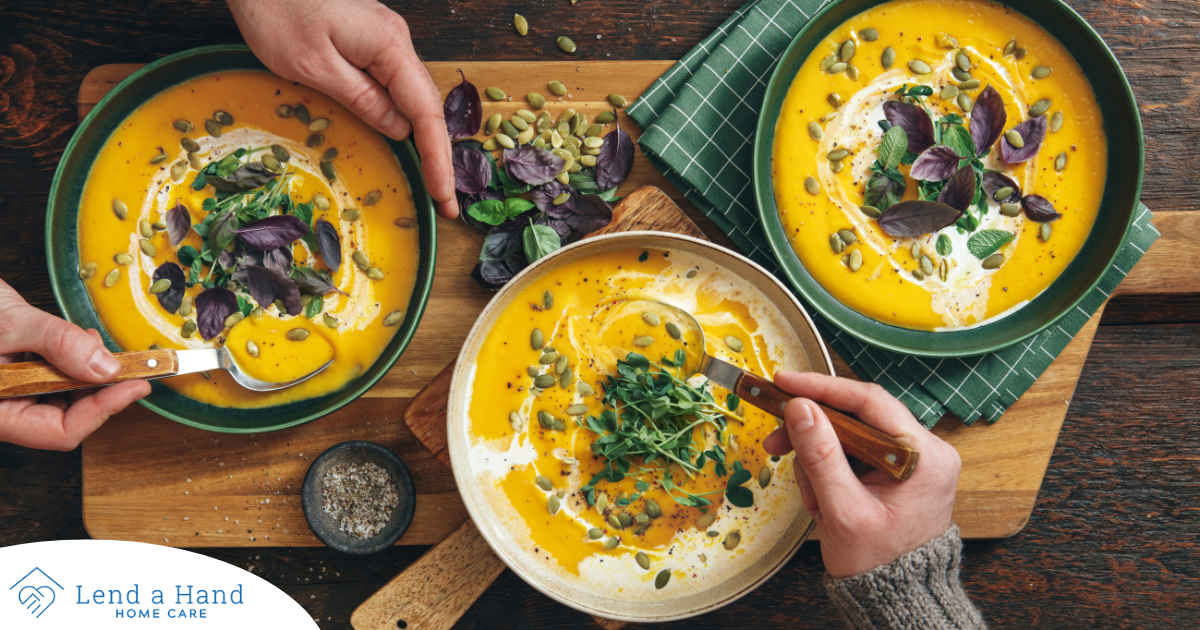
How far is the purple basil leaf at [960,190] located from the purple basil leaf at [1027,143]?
149 mm

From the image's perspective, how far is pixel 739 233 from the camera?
1748mm

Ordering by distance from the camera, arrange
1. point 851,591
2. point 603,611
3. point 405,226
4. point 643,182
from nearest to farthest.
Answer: point 851,591 → point 603,611 → point 405,226 → point 643,182

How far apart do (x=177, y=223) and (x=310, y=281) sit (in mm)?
380

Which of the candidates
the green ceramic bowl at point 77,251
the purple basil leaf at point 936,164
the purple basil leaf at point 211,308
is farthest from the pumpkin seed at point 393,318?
the purple basil leaf at point 936,164

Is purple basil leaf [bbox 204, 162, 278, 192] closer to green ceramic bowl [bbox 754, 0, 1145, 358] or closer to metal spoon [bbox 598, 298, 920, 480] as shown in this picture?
metal spoon [bbox 598, 298, 920, 480]

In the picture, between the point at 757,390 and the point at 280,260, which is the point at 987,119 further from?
the point at 280,260

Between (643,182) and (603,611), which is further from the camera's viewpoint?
(643,182)

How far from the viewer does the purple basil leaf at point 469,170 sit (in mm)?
1685

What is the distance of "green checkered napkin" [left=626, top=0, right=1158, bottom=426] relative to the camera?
5.70 feet

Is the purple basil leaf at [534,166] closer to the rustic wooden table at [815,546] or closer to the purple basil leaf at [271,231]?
the rustic wooden table at [815,546]

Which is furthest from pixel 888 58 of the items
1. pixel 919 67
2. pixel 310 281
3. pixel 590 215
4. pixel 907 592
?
pixel 310 281

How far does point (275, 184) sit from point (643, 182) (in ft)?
3.22

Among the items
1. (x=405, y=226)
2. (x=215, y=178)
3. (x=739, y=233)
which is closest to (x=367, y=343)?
(x=405, y=226)

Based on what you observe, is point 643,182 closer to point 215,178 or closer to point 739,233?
point 739,233
